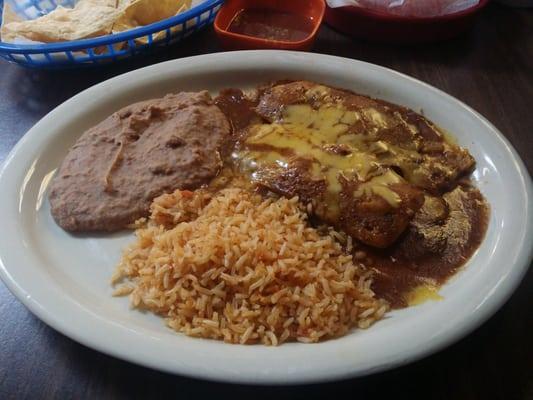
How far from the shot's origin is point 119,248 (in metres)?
1.56

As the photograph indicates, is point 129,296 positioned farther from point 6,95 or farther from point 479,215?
point 6,95

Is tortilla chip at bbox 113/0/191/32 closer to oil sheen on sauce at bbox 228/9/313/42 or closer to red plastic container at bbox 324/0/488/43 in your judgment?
oil sheen on sauce at bbox 228/9/313/42

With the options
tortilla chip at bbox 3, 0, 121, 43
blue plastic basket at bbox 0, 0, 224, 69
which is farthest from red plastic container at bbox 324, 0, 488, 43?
tortilla chip at bbox 3, 0, 121, 43

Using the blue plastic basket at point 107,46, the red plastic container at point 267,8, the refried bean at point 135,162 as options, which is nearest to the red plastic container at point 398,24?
the red plastic container at point 267,8

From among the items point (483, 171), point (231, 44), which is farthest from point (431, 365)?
point (231, 44)

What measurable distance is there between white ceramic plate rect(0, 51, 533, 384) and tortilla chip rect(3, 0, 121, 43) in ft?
1.05

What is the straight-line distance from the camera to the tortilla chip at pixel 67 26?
2102 mm

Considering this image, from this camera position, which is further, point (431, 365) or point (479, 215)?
point (479, 215)

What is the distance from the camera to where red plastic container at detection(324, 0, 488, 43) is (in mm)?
2406

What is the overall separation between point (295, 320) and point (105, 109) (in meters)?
1.21

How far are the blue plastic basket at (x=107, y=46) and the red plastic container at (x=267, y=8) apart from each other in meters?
0.08

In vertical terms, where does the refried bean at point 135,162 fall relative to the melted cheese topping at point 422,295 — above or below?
above

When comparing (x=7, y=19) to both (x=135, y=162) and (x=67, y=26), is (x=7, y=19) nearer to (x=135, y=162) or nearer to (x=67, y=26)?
(x=67, y=26)

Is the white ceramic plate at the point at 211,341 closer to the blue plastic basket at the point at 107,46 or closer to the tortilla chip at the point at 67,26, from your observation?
the blue plastic basket at the point at 107,46
